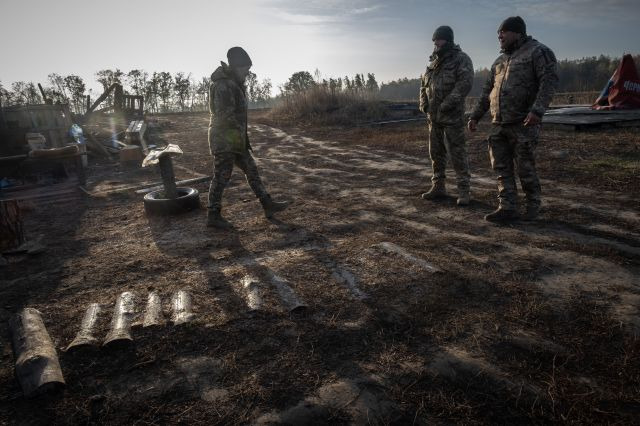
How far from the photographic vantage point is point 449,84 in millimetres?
4953

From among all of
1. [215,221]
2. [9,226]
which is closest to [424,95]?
[215,221]

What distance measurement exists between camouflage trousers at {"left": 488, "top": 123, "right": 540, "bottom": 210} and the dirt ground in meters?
0.36

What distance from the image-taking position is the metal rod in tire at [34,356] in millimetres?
2140

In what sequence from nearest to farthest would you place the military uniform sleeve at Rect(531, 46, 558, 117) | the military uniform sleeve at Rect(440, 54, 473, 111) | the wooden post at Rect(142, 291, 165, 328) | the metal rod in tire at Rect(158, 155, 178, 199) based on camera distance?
1. the wooden post at Rect(142, 291, 165, 328)
2. the military uniform sleeve at Rect(531, 46, 558, 117)
3. the military uniform sleeve at Rect(440, 54, 473, 111)
4. the metal rod in tire at Rect(158, 155, 178, 199)

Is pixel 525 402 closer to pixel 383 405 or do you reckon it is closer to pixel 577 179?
pixel 383 405

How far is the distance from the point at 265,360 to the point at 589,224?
387 cm

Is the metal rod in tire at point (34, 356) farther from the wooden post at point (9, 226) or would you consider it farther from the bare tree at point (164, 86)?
the bare tree at point (164, 86)

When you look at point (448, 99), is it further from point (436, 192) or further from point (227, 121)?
point (227, 121)

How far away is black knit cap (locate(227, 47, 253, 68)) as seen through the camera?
15.0 ft

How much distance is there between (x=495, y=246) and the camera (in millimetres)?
3787

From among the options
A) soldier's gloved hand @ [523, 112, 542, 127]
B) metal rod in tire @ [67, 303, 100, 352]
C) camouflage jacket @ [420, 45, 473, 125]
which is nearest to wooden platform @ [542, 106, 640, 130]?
camouflage jacket @ [420, 45, 473, 125]

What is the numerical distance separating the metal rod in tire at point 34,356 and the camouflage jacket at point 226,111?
2.65 metres

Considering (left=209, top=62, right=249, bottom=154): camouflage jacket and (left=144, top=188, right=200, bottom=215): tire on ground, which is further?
(left=144, top=188, right=200, bottom=215): tire on ground

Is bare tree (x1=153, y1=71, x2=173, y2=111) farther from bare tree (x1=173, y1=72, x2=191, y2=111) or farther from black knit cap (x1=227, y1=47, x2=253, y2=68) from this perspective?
black knit cap (x1=227, y1=47, x2=253, y2=68)
